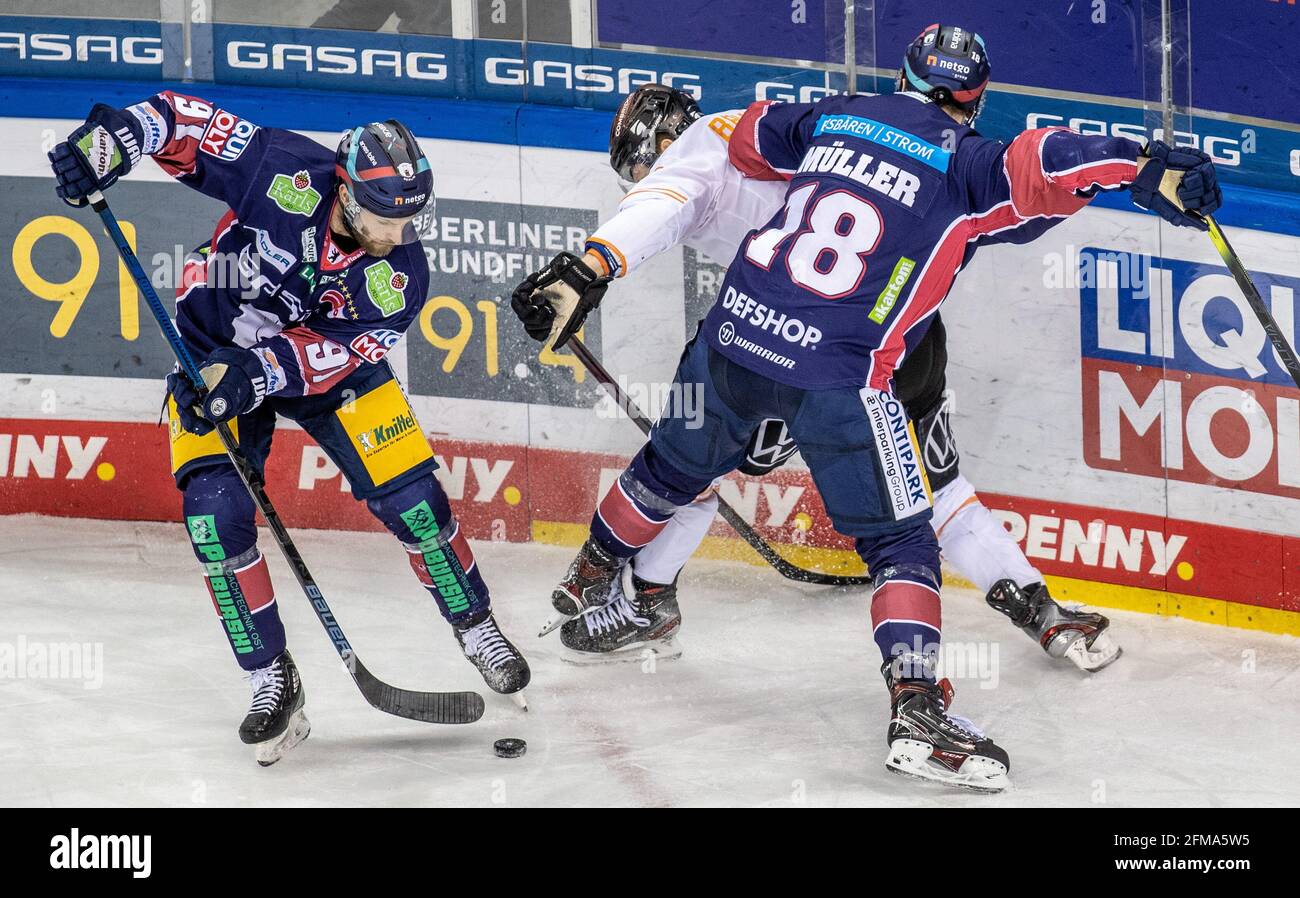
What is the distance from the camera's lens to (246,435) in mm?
3988

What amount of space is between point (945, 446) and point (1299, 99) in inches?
52.6

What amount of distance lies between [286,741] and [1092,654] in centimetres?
207

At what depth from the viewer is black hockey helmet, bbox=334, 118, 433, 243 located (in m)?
3.73

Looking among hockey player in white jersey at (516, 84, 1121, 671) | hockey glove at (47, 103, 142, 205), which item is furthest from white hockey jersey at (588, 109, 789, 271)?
hockey glove at (47, 103, 142, 205)

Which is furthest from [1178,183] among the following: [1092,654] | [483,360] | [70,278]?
[70,278]

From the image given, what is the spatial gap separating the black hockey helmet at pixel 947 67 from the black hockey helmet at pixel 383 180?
1.13m

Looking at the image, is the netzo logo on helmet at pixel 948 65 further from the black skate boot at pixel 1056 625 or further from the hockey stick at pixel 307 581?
the hockey stick at pixel 307 581

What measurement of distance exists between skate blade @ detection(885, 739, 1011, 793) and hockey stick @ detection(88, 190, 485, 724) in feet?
3.27

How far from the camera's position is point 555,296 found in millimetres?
3812
